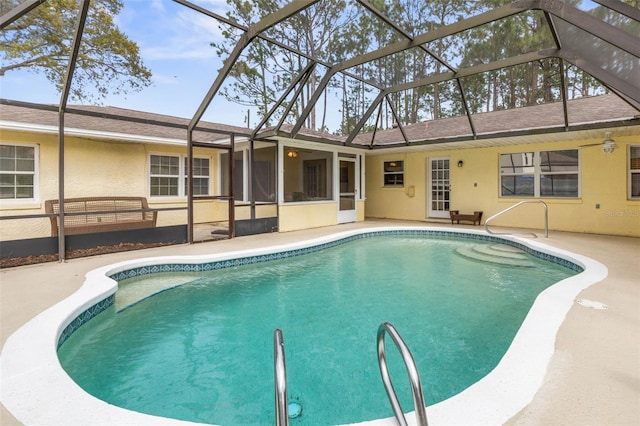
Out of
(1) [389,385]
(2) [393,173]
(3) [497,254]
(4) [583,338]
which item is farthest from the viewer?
(2) [393,173]

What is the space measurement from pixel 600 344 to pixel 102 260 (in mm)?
6707

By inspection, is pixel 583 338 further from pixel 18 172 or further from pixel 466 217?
pixel 18 172

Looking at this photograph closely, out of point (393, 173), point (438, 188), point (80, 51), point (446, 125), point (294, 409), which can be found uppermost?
point (80, 51)

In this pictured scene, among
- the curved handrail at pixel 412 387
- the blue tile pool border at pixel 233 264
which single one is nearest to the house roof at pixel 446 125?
the blue tile pool border at pixel 233 264

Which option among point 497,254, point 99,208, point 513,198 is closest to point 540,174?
point 513,198

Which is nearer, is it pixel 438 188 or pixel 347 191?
pixel 347 191

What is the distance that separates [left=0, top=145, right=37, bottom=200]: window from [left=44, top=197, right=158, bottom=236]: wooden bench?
2.34 ft

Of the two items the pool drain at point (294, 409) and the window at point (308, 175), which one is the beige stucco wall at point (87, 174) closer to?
the window at point (308, 175)

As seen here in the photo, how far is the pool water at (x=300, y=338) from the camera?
96.9 inches

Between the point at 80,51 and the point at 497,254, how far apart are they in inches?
403

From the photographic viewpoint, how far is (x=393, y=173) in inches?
505

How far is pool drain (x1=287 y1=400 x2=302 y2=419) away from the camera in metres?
2.30

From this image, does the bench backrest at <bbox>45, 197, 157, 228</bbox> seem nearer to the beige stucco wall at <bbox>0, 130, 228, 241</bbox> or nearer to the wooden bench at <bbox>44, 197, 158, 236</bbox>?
the wooden bench at <bbox>44, 197, 158, 236</bbox>

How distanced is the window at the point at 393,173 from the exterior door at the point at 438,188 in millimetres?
1053
